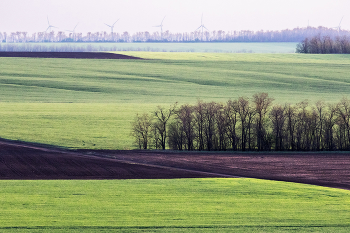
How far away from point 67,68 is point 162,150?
47.3 metres

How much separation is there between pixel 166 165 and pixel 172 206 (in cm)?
998

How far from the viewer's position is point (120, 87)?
213ft

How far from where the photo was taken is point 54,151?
3312 centimetres

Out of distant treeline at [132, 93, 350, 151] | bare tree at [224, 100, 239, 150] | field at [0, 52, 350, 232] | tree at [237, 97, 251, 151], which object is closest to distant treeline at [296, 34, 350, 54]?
field at [0, 52, 350, 232]

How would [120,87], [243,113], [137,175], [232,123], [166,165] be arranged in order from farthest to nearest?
[120,87]
[243,113]
[232,123]
[166,165]
[137,175]

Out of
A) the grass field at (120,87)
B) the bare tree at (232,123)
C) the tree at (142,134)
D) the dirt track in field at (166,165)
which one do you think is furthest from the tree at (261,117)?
the grass field at (120,87)

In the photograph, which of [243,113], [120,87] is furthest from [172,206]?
[120,87]

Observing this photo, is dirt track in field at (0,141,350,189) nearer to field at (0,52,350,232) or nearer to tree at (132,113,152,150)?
field at (0,52,350,232)

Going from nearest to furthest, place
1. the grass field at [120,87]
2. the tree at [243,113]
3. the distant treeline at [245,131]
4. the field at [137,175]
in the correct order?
1. the field at [137,175]
2. the distant treeline at [245,131]
3. the tree at [243,113]
4. the grass field at [120,87]

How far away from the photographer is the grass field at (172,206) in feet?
57.5

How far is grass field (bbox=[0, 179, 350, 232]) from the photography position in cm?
1752

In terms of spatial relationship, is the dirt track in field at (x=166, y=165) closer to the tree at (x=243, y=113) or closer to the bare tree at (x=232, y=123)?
the bare tree at (x=232, y=123)

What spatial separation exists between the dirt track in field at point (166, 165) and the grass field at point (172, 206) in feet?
7.08

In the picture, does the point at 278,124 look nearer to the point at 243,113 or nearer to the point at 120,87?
the point at 243,113
